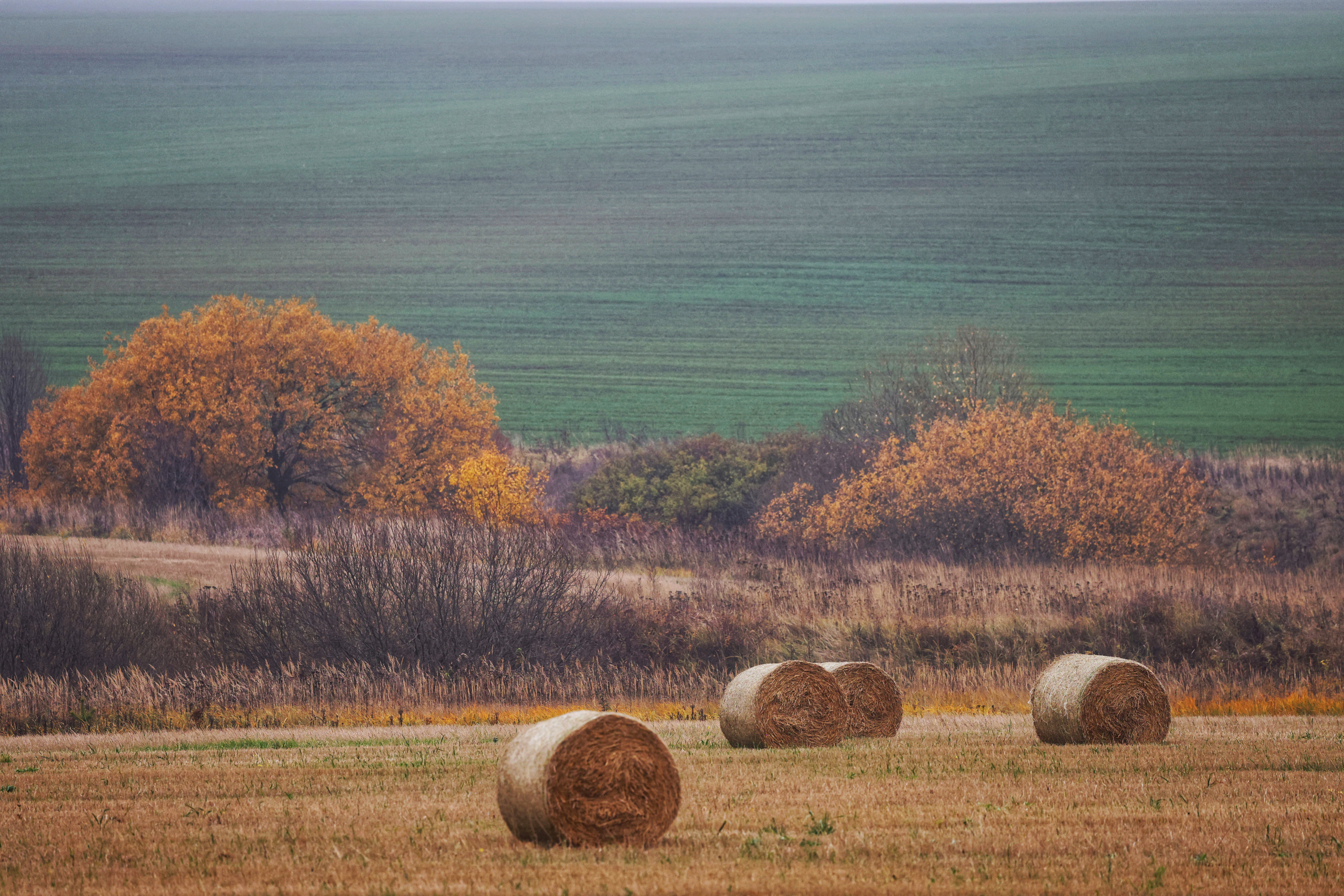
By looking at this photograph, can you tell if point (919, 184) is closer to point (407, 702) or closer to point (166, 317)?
point (166, 317)

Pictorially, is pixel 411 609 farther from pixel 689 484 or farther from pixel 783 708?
pixel 689 484

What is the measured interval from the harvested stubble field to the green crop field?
50961 mm

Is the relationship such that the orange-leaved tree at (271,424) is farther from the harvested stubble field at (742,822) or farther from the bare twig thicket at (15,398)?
the harvested stubble field at (742,822)

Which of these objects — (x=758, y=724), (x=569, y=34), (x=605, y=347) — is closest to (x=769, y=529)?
(x=758, y=724)

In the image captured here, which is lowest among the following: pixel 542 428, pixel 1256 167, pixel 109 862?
pixel 542 428

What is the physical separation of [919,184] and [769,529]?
218 ft

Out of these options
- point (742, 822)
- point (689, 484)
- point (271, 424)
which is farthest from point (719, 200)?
point (742, 822)

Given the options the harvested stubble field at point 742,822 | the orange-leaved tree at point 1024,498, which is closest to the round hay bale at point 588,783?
the harvested stubble field at point 742,822

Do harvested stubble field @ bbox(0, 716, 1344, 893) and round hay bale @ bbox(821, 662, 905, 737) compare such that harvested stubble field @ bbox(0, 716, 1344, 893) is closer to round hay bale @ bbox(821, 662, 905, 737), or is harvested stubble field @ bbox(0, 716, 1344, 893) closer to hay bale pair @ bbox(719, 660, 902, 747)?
hay bale pair @ bbox(719, 660, 902, 747)

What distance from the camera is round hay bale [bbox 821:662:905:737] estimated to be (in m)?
16.3

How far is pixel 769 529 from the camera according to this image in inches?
1576

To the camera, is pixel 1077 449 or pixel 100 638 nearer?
pixel 100 638

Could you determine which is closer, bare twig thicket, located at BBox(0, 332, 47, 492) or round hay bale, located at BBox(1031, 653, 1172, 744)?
round hay bale, located at BBox(1031, 653, 1172, 744)

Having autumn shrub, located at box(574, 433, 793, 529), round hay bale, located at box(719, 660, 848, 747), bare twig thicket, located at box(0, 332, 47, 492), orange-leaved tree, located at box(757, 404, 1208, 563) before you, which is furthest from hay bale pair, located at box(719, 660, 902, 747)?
bare twig thicket, located at box(0, 332, 47, 492)
